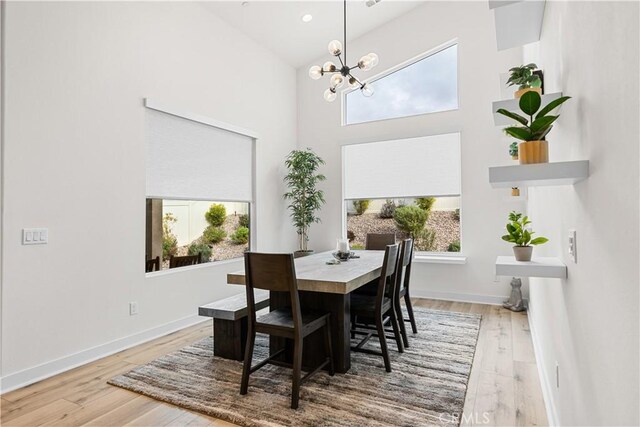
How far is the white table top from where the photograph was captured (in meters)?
2.26

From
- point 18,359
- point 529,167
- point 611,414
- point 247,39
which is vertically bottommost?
point 18,359

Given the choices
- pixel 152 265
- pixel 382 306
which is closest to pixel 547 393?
pixel 382 306

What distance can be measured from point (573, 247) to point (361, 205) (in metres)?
4.33

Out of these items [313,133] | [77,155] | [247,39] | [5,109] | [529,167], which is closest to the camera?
[529,167]

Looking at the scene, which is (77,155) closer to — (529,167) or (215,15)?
(215,15)

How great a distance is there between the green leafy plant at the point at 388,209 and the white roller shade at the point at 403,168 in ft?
0.35

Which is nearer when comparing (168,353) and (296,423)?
(296,423)

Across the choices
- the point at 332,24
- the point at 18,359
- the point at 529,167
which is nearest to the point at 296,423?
the point at 529,167

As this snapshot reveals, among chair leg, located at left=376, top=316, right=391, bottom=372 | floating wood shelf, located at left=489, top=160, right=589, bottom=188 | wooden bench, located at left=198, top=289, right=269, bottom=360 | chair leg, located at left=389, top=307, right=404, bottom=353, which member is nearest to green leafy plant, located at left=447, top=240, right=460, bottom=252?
chair leg, located at left=389, top=307, right=404, bottom=353

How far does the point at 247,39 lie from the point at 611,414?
17.1 ft

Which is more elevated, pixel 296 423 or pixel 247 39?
pixel 247 39

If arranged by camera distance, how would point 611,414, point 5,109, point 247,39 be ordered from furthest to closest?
point 247,39 → point 5,109 → point 611,414

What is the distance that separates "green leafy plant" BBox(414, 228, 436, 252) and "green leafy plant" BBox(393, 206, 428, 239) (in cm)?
4

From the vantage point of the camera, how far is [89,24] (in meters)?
3.06
